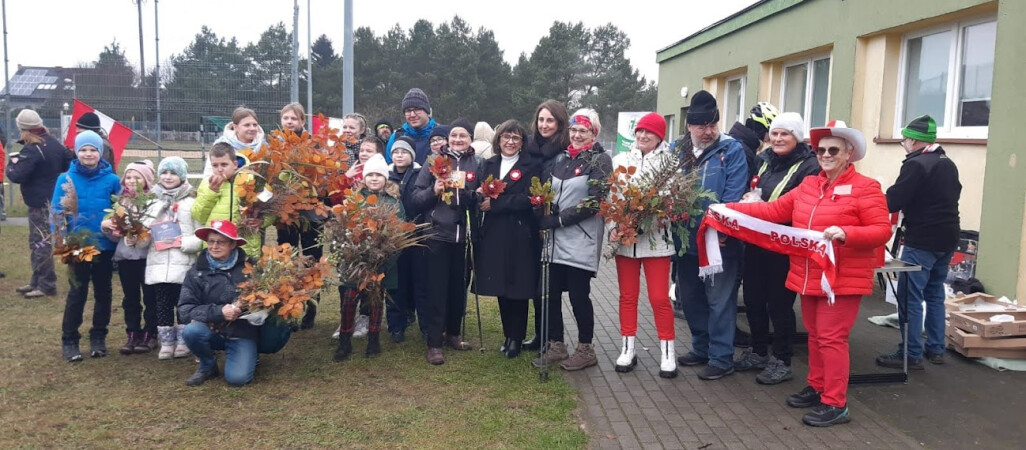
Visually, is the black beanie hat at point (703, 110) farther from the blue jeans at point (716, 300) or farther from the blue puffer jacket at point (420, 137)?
the blue puffer jacket at point (420, 137)

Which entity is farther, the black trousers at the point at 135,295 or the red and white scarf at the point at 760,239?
the black trousers at the point at 135,295

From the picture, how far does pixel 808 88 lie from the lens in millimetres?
11859

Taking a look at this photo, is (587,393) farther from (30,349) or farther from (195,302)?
(30,349)

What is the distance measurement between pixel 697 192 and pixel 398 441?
261 centimetres

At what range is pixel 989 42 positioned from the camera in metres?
7.75

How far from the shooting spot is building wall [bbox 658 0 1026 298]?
6.78m

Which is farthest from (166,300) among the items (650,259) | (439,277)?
(650,259)

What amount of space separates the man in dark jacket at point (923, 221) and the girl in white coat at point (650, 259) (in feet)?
6.01

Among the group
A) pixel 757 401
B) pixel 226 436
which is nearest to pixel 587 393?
pixel 757 401

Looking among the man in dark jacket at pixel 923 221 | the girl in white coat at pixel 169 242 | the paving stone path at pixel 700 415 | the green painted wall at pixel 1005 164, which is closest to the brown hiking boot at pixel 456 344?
the paving stone path at pixel 700 415

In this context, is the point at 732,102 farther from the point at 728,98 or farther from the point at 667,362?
the point at 667,362

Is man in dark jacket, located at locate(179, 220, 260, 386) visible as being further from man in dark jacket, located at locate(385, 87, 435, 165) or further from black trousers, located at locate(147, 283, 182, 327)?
man in dark jacket, located at locate(385, 87, 435, 165)

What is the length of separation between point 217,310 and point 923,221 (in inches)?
210

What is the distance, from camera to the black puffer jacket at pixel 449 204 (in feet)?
19.6
